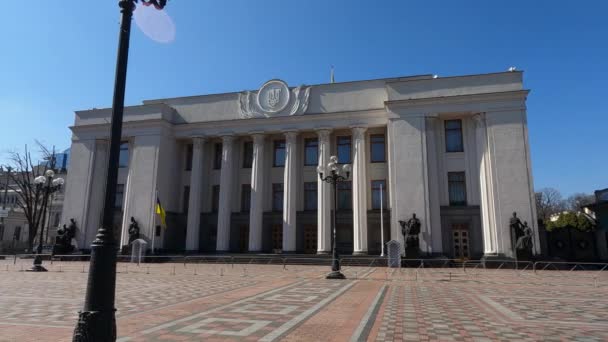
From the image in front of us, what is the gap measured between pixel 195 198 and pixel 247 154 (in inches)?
239

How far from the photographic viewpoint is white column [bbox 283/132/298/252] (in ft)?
100

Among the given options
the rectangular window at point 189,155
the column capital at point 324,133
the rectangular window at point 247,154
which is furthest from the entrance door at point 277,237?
the rectangular window at point 189,155

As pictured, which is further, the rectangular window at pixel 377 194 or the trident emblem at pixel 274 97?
the trident emblem at pixel 274 97

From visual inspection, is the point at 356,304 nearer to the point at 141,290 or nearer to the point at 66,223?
the point at 141,290

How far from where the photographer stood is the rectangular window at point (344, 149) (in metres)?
32.4

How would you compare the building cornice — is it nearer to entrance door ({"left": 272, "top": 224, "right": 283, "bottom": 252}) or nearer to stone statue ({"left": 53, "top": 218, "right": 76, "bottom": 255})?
entrance door ({"left": 272, "top": 224, "right": 283, "bottom": 252})

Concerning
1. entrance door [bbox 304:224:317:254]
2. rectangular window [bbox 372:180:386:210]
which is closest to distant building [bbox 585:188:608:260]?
rectangular window [bbox 372:180:386:210]

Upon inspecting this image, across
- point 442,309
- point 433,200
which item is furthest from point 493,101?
point 442,309

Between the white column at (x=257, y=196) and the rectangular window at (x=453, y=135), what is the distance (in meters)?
15.1

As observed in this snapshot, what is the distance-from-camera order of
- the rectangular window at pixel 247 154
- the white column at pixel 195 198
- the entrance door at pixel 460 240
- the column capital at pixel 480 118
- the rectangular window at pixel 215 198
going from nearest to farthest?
the entrance door at pixel 460 240
the column capital at pixel 480 118
the white column at pixel 195 198
the rectangular window at pixel 215 198
the rectangular window at pixel 247 154

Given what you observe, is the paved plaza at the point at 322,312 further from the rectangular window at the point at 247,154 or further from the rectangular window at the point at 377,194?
the rectangular window at the point at 247,154

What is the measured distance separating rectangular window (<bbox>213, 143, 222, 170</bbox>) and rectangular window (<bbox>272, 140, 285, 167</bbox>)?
532 cm

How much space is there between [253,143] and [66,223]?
1848cm

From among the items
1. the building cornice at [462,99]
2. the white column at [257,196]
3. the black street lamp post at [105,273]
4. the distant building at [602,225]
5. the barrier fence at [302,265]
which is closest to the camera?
the black street lamp post at [105,273]
